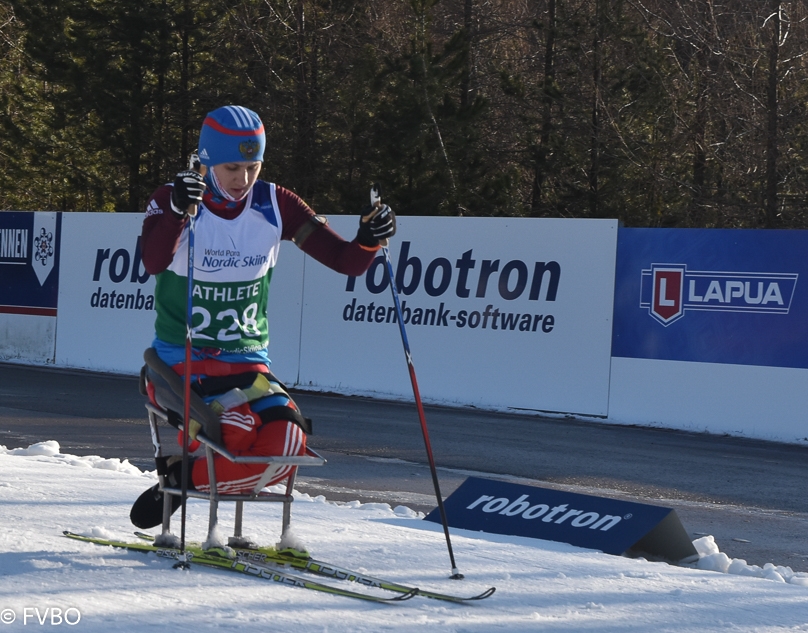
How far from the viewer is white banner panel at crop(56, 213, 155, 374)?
17203 millimetres

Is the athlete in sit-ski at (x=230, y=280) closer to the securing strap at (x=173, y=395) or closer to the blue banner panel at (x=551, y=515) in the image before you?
the securing strap at (x=173, y=395)

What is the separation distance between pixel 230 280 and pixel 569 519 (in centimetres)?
254

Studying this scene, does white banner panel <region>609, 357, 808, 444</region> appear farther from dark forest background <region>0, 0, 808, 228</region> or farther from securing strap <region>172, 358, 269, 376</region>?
dark forest background <region>0, 0, 808, 228</region>

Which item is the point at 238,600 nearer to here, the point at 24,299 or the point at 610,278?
the point at 610,278

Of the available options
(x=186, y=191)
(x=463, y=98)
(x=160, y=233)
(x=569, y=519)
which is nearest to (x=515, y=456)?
(x=569, y=519)

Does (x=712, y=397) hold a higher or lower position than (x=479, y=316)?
lower

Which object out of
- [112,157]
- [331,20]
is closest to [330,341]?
[331,20]

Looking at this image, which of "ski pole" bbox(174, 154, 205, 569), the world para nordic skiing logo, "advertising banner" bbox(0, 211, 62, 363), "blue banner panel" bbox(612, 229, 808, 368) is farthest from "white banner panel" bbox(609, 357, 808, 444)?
"advertising banner" bbox(0, 211, 62, 363)

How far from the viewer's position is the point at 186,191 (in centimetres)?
411

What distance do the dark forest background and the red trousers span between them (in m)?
18.5

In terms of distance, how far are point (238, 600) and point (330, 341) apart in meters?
11.6

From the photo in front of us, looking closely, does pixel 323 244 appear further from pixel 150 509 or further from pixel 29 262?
pixel 29 262

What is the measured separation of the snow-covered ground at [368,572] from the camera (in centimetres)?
375

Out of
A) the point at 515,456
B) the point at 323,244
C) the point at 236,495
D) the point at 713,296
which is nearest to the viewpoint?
the point at 236,495
